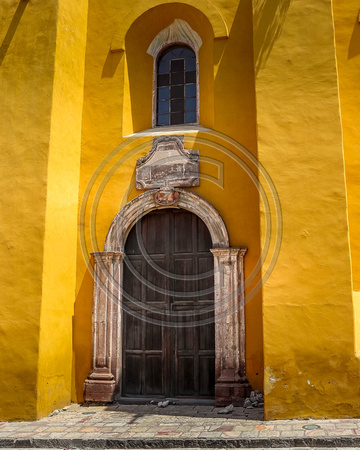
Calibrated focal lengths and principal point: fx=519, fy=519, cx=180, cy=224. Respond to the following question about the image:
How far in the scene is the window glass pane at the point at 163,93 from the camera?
847cm

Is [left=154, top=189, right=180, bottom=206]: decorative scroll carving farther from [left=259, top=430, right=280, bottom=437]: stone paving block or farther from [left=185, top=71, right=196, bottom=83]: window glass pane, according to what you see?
[left=259, top=430, right=280, bottom=437]: stone paving block

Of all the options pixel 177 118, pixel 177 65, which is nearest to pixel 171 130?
pixel 177 118

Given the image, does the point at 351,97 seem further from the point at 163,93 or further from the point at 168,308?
the point at 168,308

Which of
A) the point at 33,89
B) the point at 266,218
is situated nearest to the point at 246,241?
the point at 266,218

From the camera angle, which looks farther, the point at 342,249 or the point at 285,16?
the point at 285,16

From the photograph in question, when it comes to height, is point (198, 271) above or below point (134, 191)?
below

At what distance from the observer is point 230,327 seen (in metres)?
7.06

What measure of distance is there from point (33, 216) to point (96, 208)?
3.69 feet

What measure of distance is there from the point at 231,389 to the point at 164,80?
16.2 ft

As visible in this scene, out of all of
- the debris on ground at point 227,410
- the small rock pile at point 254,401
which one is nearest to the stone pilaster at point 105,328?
the debris on ground at point 227,410

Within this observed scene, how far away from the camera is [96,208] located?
788 cm

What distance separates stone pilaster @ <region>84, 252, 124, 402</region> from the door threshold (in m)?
0.22

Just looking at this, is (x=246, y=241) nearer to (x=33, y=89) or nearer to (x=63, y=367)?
(x=63, y=367)

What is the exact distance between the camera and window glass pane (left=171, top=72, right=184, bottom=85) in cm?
844
